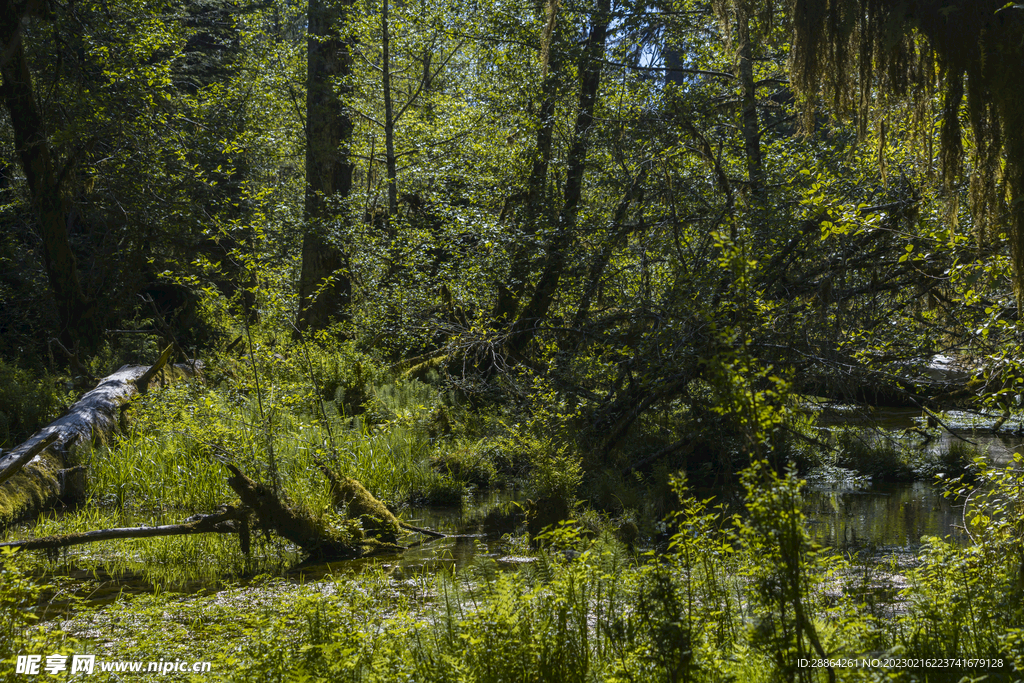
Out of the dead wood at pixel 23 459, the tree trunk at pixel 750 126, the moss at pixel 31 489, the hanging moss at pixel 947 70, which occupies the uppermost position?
the tree trunk at pixel 750 126

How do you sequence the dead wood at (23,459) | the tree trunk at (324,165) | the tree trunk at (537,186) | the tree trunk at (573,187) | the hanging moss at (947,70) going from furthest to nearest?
the tree trunk at (324,165) → the tree trunk at (537,186) → the tree trunk at (573,187) → the dead wood at (23,459) → the hanging moss at (947,70)

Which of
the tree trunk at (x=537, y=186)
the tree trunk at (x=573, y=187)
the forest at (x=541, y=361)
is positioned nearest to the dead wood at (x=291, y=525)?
the forest at (x=541, y=361)

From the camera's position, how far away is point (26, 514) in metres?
7.60

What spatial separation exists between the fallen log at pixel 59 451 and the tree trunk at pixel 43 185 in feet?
13.2

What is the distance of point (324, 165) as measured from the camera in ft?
53.2

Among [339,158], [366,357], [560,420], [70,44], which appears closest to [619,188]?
[560,420]

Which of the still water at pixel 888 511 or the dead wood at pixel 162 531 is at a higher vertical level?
the dead wood at pixel 162 531

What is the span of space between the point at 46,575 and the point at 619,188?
860cm

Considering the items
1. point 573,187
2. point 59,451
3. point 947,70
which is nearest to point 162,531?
point 59,451

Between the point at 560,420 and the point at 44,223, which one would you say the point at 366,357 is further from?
the point at 44,223

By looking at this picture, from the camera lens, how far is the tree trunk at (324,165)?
599 inches

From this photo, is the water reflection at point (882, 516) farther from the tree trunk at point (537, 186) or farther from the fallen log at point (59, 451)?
the fallen log at point (59, 451)

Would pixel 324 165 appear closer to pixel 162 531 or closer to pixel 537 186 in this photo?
pixel 537 186

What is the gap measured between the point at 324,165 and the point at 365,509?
1057 cm
